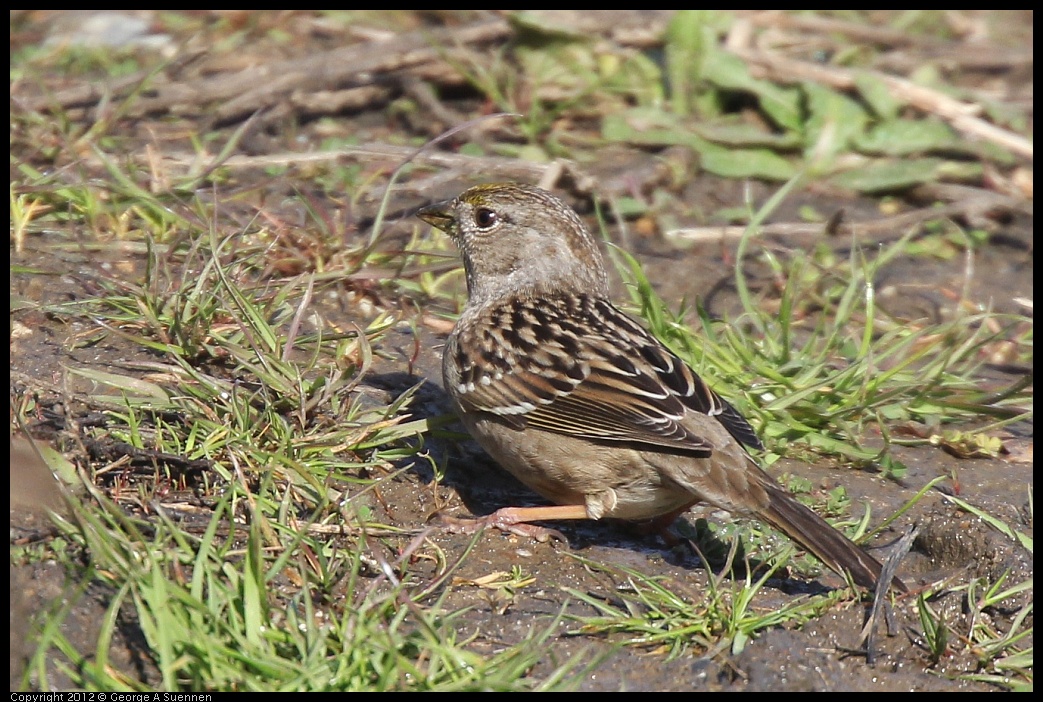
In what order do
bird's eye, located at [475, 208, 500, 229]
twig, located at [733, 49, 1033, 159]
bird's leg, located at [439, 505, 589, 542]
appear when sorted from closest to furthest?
bird's leg, located at [439, 505, 589, 542], bird's eye, located at [475, 208, 500, 229], twig, located at [733, 49, 1033, 159]

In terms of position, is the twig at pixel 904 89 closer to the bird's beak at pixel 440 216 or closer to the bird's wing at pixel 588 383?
the bird's beak at pixel 440 216

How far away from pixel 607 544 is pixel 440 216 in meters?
1.71

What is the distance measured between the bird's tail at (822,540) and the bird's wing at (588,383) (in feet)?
1.00

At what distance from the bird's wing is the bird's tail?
1.00ft

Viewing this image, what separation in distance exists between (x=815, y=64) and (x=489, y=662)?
18.8 ft

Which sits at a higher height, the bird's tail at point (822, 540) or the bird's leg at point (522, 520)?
the bird's tail at point (822, 540)

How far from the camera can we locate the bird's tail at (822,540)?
13.0 feet

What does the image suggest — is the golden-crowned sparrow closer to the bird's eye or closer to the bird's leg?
the bird's leg

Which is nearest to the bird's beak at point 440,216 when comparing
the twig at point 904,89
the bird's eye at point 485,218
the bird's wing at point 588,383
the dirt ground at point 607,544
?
the bird's eye at point 485,218

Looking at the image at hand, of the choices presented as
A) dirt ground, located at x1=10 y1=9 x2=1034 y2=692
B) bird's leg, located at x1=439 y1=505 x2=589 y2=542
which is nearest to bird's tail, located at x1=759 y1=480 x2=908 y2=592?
dirt ground, located at x1=10 y1=9 x2=1034 y2=692

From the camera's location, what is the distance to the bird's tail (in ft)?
13.0
